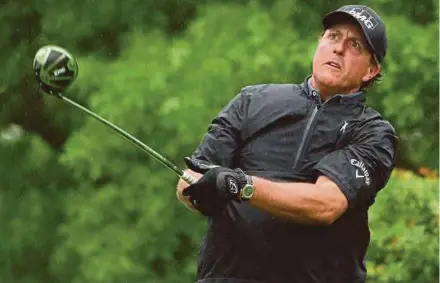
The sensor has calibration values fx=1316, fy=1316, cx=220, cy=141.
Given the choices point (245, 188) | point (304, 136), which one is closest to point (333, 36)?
point (304, 136)

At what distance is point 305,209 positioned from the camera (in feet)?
13.6

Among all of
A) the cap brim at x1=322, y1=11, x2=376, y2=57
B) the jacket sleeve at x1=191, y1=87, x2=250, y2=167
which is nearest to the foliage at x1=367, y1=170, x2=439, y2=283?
the cap brim at x1=322, y1=11, x2=376, y2=57

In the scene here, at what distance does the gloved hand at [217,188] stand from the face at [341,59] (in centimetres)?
52

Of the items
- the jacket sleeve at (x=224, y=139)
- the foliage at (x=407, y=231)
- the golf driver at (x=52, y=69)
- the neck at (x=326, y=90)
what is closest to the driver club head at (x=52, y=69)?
the golf driver at (x=52, y=69)

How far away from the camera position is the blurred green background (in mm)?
11922

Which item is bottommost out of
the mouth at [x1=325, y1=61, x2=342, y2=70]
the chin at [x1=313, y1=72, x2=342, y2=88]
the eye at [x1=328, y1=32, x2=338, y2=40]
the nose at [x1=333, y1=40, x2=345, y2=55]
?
the chin at [x1=313, y1=72, x2=342, y2=88]

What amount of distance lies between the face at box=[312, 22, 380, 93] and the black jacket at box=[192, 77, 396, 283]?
0.17 feet

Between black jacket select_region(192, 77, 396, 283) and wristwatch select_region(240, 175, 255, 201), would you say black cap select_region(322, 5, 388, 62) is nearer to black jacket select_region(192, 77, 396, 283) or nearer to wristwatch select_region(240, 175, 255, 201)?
black jacket select_region(192, 77, 396, 283)

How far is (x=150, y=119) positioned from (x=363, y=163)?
8.41m

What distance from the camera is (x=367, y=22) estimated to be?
14.4 ft

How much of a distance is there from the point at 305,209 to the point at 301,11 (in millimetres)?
9625

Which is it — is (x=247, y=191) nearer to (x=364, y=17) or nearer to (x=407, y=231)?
(x=364, y=17)

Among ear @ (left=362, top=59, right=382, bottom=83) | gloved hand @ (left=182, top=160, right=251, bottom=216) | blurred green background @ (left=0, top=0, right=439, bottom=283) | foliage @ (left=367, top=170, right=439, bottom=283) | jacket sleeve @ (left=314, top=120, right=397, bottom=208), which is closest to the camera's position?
gloved hand @ (left=182, top=160, right=251, bottom=216)

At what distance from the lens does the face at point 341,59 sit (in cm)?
438
